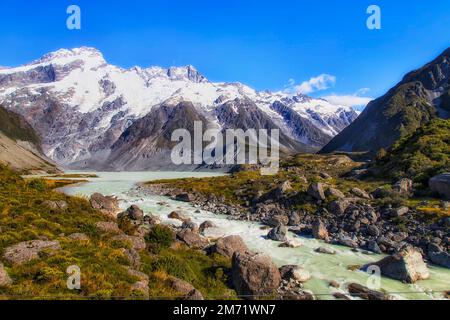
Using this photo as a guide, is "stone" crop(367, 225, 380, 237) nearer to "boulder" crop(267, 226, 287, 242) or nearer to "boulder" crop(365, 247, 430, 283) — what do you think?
"boulder" crop(267, 226, 287, 242)

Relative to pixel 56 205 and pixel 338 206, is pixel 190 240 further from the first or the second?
pixel 338 206

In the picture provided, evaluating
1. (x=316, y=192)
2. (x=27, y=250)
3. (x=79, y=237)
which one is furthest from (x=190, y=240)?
(x=316, y=192)

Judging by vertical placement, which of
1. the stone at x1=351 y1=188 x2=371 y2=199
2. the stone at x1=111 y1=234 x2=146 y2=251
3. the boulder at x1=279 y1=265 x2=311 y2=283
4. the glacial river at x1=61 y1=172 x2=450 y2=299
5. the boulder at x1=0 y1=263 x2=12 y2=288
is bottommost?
the glacial river at x1=61 y1=172 x2=450 y2=299

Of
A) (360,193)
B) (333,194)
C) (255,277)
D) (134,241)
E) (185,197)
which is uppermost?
(333,194)

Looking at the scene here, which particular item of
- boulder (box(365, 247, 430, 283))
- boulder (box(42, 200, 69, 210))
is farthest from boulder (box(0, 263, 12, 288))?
boulder (box(365, 247, 430, 283))

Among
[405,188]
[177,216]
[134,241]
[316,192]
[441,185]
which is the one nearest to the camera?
[134,241]

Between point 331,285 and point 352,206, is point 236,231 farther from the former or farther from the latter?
point 331,285

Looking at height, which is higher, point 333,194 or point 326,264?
point 333,194

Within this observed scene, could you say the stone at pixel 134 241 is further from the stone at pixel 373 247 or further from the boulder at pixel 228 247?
the stone at pixel 373 247
